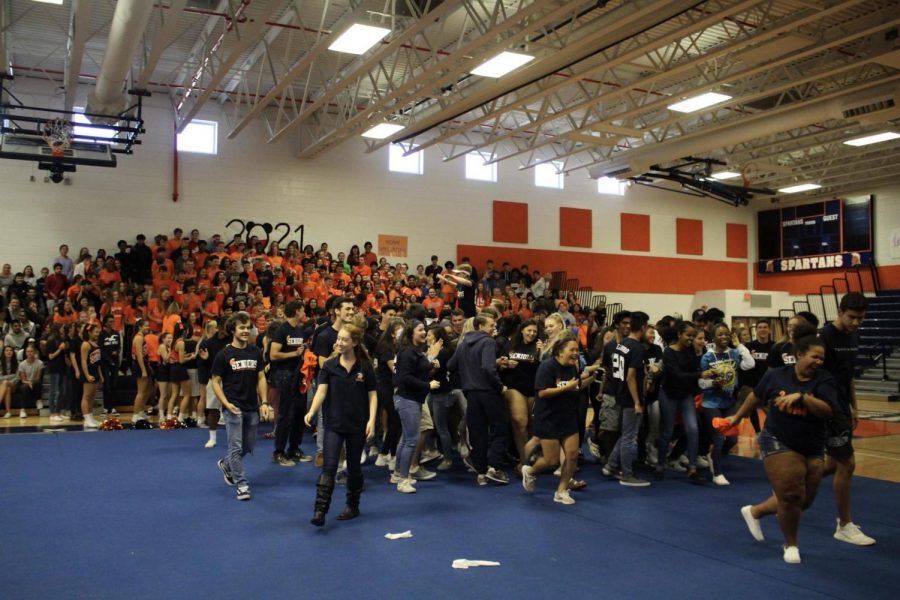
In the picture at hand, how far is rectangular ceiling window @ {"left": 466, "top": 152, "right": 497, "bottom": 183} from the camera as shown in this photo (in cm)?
2200

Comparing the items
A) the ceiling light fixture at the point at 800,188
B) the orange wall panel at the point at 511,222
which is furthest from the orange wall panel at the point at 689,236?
the orange wall panel at the point at 511,222

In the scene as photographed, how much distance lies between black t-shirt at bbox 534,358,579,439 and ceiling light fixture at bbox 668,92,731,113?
972 cm

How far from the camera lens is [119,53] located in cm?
1091

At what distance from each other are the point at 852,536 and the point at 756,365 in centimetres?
414

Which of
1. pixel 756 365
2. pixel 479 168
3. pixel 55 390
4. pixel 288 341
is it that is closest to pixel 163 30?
pixel 288 341

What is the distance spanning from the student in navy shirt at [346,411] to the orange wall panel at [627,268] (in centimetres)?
1598

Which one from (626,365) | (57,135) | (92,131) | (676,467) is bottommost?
(676,467)

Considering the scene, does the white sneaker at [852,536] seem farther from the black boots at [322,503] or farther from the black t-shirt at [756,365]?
the black boots at [322,503]

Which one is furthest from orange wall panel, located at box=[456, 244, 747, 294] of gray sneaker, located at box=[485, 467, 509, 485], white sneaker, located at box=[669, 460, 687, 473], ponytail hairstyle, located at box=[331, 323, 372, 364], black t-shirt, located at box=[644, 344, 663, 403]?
ponytail hairstyle, located at box=[331, 323, 372, 364]

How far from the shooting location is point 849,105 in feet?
46.2

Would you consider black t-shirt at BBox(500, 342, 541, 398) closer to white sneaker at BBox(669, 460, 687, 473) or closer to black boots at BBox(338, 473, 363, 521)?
white sneaker at BBox(669, 460, 687, 473)

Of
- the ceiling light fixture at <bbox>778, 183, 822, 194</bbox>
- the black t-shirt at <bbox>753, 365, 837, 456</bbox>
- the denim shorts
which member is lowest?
the denim shorts

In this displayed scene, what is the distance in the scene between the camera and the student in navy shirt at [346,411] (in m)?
5.59

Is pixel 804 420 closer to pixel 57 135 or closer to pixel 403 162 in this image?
pixel 57 135
